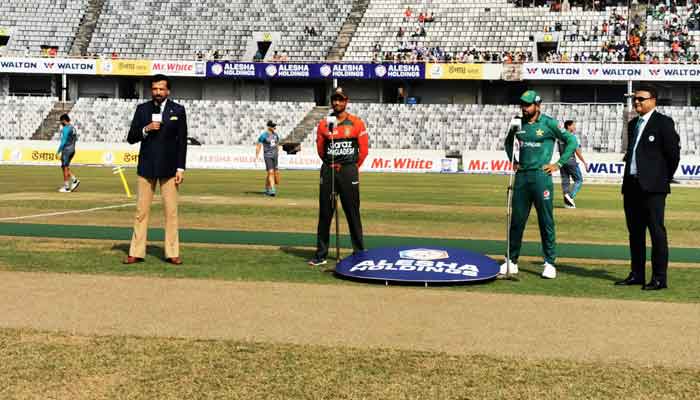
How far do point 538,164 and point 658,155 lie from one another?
Result: 1.34 meters

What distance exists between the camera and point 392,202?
21.5 m

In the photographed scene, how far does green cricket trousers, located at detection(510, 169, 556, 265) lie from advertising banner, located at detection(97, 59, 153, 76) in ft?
151

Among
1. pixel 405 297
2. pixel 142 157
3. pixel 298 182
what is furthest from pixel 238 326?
pixel 298 182

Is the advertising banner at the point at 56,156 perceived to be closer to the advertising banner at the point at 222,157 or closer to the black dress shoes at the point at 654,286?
the advertising banner at the point at 222,157

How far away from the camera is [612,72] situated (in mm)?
47812

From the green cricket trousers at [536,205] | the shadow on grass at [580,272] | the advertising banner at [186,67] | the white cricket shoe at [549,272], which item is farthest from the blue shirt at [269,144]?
the advertising banner at [186,67]

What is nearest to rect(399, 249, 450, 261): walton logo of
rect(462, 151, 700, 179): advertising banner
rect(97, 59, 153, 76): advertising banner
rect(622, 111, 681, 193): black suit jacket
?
rect(622, 111, 681, 193): black suit jacket

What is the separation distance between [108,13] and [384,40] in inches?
745

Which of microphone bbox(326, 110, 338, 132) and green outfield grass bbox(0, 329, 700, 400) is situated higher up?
microphone bbox(326, 110, 338, 132)

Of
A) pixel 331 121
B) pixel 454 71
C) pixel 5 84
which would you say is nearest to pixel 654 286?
pixel 331 121

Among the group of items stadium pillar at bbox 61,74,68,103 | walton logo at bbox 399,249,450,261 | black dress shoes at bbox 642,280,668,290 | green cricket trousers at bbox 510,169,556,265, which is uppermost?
stadium pillar at bbox 61,74,68,103

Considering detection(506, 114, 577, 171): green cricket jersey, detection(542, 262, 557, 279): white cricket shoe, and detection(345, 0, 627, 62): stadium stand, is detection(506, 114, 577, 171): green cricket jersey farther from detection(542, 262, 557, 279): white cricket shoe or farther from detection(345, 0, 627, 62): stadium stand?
detection(345, 0, 627, 62): stadium stand

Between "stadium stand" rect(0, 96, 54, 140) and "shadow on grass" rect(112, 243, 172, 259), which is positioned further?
"stadium stand" rect(0, 96, 54, 140)

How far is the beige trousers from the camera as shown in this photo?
10.7 meters
